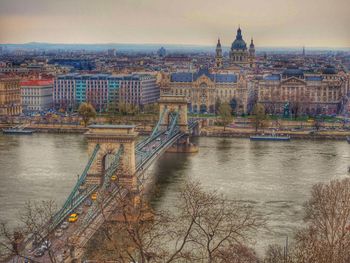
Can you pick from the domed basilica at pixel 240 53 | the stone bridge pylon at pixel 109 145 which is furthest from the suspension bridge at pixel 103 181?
the domed basilica at pixel 240 53

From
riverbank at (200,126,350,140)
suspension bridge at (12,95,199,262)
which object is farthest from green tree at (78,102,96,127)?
suspension bridge at (12,95,199,262)

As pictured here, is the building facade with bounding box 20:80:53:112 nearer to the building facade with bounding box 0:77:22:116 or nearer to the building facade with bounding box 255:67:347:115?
the building facade with bounding box 0:77:22:116

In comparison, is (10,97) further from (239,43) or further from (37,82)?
(239,43)

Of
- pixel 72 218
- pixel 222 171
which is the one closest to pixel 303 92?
pixel 222 171

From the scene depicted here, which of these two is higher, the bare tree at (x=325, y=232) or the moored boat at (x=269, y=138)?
the bare tree at (x=325, y=232)

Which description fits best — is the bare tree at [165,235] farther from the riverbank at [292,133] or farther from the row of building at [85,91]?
the row of building at [85,91]

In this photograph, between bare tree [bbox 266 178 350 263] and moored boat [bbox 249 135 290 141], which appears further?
moored boat [bbox 249 135 290 141]
